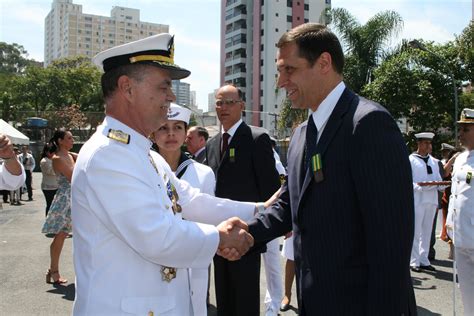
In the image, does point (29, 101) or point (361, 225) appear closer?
point (361, 225)

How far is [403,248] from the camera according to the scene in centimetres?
195

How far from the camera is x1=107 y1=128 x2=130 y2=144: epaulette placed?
2100 mm

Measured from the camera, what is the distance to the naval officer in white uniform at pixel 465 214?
450 cm

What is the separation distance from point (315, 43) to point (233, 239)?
1116mm

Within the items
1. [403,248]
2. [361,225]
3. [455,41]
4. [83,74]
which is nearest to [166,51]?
[361,225]

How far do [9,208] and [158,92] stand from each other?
14464mm

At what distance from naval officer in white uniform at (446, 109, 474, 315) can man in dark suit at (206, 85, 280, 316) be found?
1.90 m

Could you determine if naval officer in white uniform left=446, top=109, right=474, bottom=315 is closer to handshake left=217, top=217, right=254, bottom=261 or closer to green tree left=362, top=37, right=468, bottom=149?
handshake left=217, top=217, right=254, bottom=261

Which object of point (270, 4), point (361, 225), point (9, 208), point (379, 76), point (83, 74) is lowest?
point (9, 208)

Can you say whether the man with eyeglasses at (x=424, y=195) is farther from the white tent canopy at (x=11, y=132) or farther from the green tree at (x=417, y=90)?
the green tree at (x=417, y=90)

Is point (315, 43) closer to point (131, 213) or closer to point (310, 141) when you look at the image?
point (310, 141)

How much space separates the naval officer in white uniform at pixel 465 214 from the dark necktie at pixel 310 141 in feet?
9.70

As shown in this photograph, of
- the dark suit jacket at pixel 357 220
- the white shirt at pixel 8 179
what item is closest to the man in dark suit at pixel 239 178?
the white shirt at pixel 8 179

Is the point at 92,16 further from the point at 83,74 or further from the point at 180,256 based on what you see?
the point at 180,256
